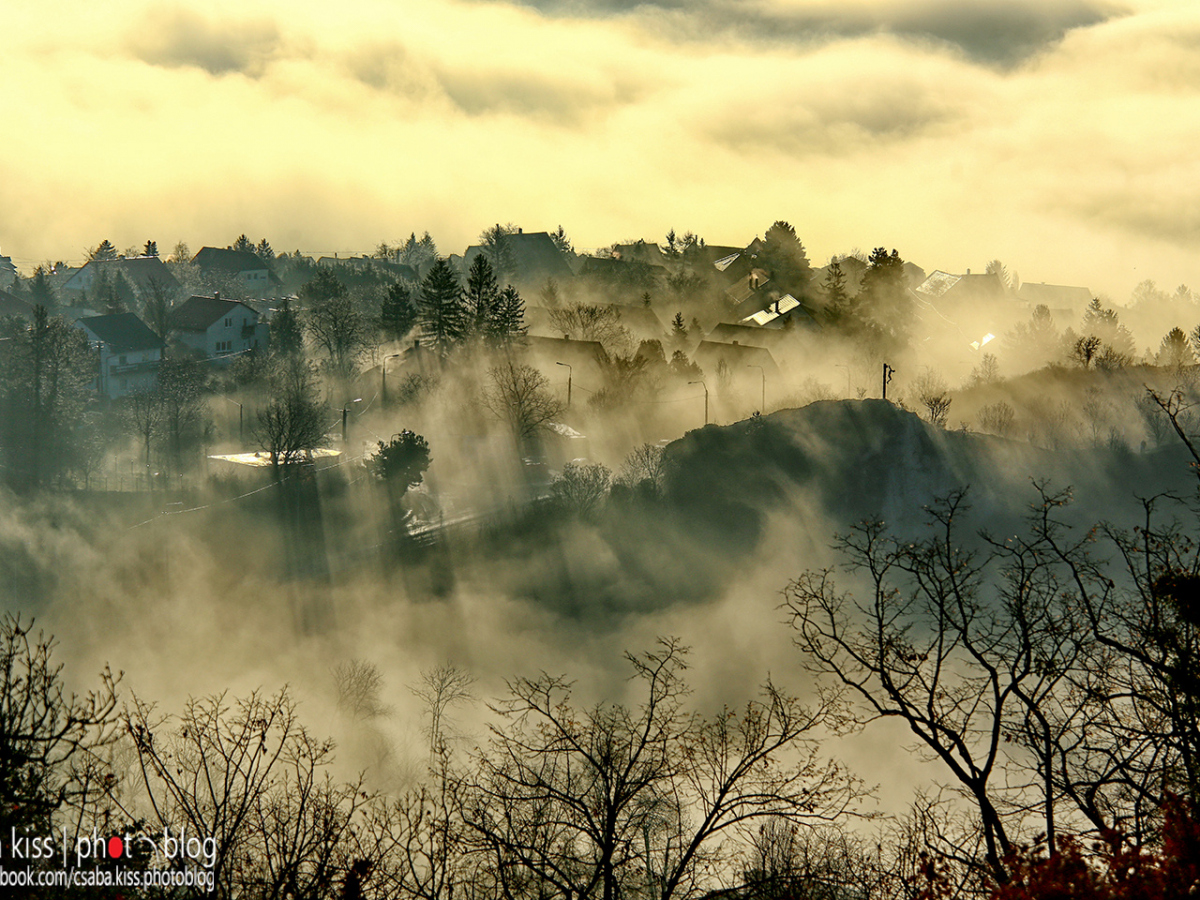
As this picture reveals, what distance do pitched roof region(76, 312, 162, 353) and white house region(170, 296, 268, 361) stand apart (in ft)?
14.7

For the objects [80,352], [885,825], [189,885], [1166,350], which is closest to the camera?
[189,885]

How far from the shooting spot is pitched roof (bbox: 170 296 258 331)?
88.6 meters

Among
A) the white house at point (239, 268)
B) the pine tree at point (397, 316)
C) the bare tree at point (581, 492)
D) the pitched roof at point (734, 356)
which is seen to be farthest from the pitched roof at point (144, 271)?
the bare tree at point (581, 492)

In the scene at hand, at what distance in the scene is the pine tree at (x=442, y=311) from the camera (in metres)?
78.8

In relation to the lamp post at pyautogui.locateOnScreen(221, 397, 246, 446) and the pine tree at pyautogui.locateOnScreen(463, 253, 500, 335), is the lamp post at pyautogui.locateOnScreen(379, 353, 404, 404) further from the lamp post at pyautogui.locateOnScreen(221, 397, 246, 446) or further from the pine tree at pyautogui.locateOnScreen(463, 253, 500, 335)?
the lamp post at pyautogui.locateOnScreen(221, 397, 246, 446)

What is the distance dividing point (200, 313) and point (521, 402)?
42.8m

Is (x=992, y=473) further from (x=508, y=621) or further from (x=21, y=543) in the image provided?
(x=21, y=543)

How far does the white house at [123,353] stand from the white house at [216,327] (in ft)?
16.2

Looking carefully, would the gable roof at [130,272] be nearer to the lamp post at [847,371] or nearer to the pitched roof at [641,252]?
the pitched roof at [641,252]

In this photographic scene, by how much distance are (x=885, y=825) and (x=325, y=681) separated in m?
24.2

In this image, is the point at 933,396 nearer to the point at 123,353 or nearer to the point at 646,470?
the point at 646,470

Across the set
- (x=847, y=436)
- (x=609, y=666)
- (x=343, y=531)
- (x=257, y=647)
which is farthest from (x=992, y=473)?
(x=257, y=647)

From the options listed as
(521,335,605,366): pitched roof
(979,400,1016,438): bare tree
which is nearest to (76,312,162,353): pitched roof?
(521,335,605,366): pitched roof

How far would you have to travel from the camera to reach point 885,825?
32.0 meters
